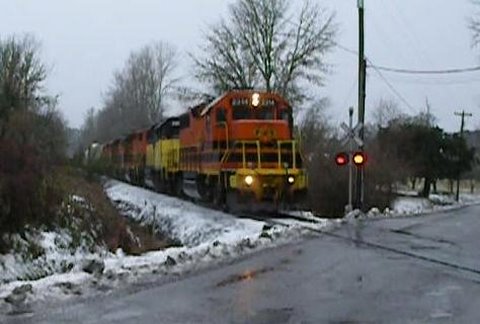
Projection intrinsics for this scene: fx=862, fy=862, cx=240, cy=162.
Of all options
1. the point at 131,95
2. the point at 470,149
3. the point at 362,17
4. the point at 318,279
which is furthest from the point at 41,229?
the point at 131,95

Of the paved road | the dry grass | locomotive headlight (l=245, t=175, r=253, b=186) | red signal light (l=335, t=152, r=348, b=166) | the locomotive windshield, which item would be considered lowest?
the dry grass

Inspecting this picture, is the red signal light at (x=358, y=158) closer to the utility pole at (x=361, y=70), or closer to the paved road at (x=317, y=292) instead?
the utility pole at (x=361, y=70)

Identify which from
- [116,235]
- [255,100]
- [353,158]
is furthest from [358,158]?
[116,235]

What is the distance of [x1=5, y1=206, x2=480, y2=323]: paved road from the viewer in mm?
9625

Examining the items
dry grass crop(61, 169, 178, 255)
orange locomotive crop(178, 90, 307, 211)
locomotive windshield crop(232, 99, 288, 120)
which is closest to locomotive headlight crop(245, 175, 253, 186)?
orange locomotive crop(178, 90, 307, 211)

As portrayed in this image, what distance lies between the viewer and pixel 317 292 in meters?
11.4

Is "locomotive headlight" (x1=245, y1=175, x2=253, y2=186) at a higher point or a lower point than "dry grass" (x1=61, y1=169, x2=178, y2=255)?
higher

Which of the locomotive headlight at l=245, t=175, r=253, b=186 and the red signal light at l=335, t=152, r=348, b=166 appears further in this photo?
the locomotive headlight at l=245, t=175, r=253, b=186

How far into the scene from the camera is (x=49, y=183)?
2412cm

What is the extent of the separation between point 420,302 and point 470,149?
66981mm

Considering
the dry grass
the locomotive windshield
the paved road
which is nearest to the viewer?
the paved road

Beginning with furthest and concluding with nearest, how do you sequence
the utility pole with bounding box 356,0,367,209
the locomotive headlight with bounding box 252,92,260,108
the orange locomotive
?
the utility pole with bounding box 356,0,367,209 < the locomotive headlight with bounding box 252,92,260,108 < the orange locomotive

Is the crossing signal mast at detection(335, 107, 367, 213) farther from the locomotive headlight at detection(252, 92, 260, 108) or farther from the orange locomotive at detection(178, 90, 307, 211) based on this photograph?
the locomotive headlight at detection(252, 92, 260, 108)

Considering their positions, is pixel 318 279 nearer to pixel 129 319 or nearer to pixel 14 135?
pixel 129 319
